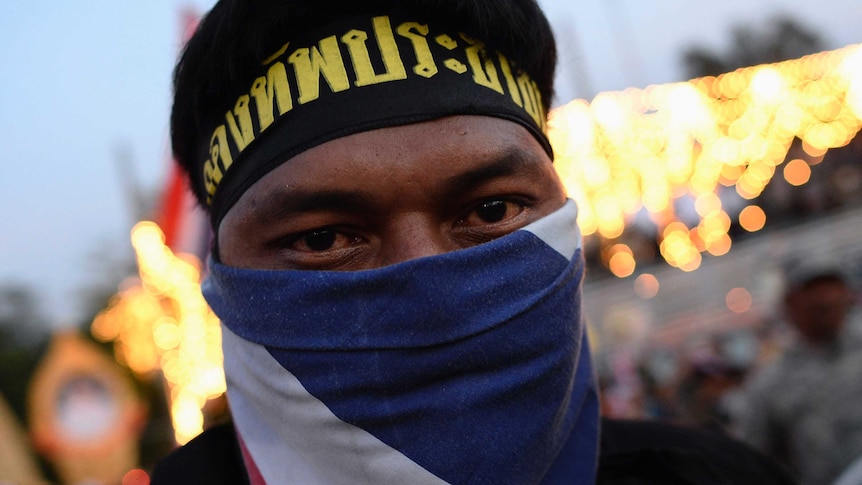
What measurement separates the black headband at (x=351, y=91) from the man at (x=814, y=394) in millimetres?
2880

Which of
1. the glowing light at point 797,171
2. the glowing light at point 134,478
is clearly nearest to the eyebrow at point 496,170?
the glowing light at point 134,478

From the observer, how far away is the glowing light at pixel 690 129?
668 inches

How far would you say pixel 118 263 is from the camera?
2836 cm

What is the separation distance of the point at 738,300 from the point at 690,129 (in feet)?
14.3

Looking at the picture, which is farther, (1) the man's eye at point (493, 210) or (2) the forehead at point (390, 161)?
(1) the man's eye at point (493, 210)

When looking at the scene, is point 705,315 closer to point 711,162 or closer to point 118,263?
point 711,162

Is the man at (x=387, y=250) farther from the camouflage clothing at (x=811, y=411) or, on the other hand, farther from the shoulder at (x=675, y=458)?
the camouflage clothing at (x=811, y=411)

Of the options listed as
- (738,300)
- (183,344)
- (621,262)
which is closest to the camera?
(183,344)

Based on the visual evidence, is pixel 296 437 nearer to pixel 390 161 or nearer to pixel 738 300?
pixel 390 161

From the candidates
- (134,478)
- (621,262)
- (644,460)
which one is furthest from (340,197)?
(621,262)

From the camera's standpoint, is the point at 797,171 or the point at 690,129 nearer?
the point at 690,129

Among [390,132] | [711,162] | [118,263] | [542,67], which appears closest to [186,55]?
[390,132]

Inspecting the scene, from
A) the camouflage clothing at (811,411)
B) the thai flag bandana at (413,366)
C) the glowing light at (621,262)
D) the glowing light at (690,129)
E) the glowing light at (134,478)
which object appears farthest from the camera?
the glowing light at (621,262)

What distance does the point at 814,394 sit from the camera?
3.52m
